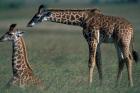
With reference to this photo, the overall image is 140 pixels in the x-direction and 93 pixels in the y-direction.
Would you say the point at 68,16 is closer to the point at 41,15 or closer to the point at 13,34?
the point at 41,15

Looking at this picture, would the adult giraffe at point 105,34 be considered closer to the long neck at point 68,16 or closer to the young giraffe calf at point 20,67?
the long neck at point 68,16

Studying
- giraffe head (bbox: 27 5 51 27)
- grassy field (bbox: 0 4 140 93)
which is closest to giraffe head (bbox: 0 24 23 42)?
grassy field (bbox: 0 4 140 93)

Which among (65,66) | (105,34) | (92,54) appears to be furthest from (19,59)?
(65,66)

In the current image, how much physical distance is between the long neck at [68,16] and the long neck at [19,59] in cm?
171

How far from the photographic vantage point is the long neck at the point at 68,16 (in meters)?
16.0

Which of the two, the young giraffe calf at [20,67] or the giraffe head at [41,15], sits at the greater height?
the giraffe head at [41,15]

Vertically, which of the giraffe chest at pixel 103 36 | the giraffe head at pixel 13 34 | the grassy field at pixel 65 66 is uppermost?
the giraffe head at pixel 13 34

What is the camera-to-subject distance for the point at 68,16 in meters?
16.2

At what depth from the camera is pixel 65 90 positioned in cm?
1357

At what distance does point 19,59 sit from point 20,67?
0.26 meters

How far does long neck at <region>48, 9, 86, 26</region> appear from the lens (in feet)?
52.5

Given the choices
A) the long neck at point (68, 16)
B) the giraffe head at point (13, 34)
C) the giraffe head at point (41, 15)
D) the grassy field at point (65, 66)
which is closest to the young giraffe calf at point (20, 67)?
the giraffe head at point (13, 34)

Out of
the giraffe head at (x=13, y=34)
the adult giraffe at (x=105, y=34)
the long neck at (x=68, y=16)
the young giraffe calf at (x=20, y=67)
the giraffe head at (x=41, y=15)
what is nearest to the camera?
the young giraffe calf at (x=20, y=67)

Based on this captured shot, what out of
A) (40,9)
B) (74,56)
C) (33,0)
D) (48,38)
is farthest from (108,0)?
(40,9)
